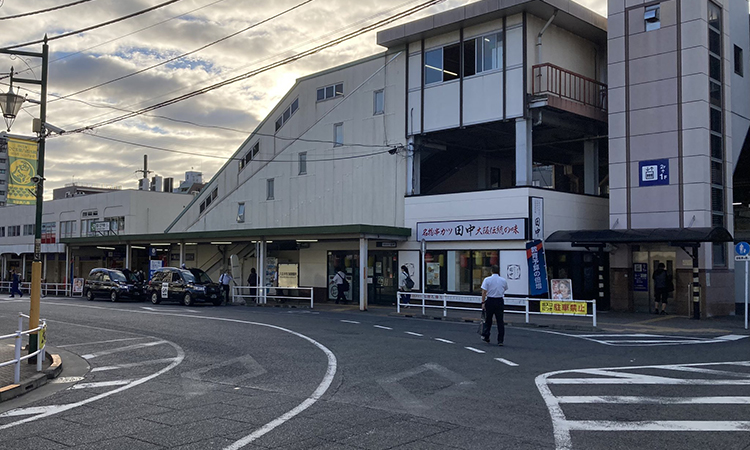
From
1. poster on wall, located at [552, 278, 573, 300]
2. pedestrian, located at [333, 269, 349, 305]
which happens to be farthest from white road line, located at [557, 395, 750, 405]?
pedestrian, located at [333, 269, 349, 305]

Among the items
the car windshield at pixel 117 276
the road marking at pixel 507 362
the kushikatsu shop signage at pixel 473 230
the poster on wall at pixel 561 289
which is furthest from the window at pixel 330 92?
the road marking at pixel 507 362

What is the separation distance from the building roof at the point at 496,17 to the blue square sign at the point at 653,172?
284 inches

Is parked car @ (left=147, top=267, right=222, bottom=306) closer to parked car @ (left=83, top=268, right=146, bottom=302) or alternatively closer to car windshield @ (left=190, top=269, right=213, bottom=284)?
car windshield @ (left=190, top=269, right=213, bottom=284)

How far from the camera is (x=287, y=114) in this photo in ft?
124

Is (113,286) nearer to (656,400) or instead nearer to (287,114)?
(287,114)

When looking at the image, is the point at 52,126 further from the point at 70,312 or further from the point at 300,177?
the point at 300,177

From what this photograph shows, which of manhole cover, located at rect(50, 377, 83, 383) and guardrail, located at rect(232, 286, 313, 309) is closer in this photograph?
manhole cover, located at rect(50, 377, 83, 383)

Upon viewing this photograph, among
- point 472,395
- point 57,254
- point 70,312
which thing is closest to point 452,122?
point 70,312

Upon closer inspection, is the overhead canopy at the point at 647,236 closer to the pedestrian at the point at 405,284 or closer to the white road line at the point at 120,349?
the pedestrian at the point at 405,284

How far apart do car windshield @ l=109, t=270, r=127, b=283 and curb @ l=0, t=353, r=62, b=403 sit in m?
23.4

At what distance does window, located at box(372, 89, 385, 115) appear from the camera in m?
31.9

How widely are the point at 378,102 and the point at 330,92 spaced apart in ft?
12.4

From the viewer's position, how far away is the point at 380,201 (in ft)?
104

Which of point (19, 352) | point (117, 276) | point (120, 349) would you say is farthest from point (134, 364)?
point (117, 276)
